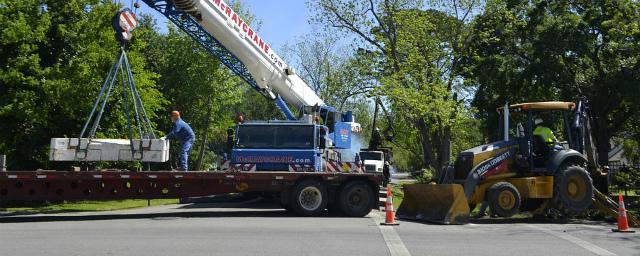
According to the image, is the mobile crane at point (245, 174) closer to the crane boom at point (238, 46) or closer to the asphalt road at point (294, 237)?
the crane boom at point (238, 46)

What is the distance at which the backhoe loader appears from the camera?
1584cm

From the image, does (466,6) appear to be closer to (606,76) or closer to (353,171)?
(606,76)

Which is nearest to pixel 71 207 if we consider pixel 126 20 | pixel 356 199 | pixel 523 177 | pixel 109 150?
pixel 109 150

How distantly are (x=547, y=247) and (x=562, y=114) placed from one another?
714 cm

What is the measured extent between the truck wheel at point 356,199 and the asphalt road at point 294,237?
598mm

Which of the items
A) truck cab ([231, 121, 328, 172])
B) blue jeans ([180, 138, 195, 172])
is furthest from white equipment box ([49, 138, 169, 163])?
truck cab ([231, 121, 328, 172])

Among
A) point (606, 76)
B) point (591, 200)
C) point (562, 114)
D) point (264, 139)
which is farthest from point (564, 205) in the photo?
point (606, 76)

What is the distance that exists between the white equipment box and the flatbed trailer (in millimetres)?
362

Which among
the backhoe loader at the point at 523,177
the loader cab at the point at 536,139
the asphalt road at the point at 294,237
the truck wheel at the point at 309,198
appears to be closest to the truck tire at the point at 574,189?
the backhoe loader at the point at 523,177

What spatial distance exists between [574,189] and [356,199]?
5382mm

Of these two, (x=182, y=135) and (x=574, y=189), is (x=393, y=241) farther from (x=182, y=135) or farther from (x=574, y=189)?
(x=182, y=135)

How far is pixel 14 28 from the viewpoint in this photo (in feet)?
77.4

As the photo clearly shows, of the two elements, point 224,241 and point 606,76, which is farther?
point 606,76

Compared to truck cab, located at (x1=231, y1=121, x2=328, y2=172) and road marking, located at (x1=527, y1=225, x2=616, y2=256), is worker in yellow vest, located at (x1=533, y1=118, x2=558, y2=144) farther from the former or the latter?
truck cab, located at (x1=231, y1=121, x2=328, y2=172)
